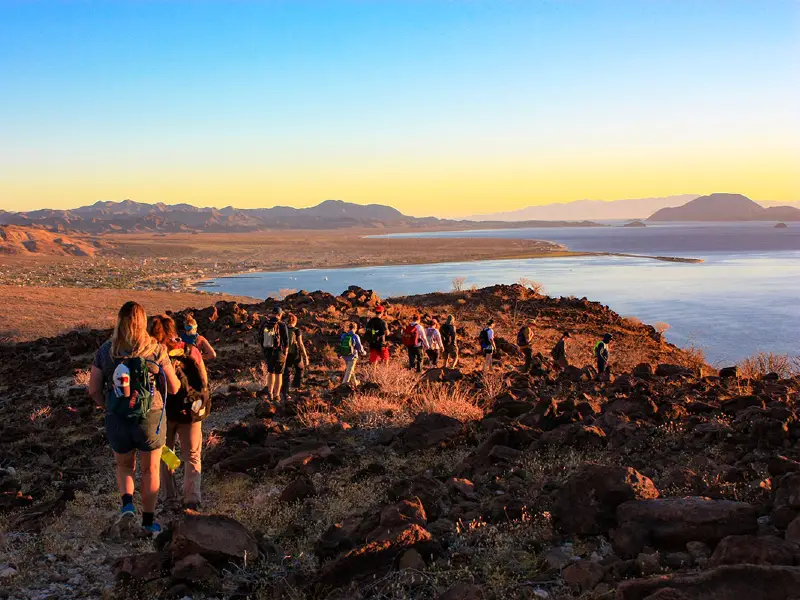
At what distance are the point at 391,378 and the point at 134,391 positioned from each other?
6886 mm

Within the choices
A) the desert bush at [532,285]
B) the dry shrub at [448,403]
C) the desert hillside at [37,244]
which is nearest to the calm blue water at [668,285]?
the desert bush at [532,285]

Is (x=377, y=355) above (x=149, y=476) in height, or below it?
below

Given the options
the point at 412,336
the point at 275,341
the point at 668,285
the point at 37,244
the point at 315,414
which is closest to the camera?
the point at 315,414

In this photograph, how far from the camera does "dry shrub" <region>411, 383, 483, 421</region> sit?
30.5ft

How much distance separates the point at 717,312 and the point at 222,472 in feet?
112

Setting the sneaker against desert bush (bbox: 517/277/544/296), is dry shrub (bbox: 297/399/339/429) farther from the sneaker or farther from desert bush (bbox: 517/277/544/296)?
desert bush (bbox: 517/277/544/296)

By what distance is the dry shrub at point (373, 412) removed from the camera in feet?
29.9

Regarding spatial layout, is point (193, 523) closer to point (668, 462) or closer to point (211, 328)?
point (668, 462)

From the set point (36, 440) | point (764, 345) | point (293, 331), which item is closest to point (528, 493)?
point (293, 331)

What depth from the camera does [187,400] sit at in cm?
591

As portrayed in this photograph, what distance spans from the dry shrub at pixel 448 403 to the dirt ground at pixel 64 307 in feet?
65.6

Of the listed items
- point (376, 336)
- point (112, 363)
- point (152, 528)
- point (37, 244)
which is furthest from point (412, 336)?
point (37, 244)

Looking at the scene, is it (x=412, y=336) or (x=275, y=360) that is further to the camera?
(x=412, y=336)

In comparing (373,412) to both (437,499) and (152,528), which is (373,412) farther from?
(152,528)
